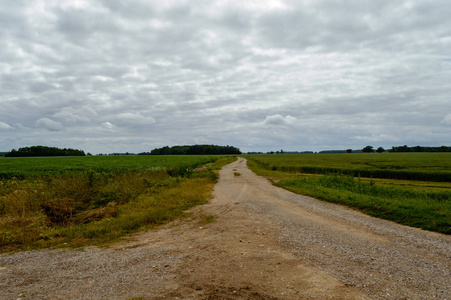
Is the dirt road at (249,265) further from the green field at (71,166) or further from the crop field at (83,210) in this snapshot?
the green field at (71,166)

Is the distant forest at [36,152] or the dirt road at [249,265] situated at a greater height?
the distant forest at [36,152]

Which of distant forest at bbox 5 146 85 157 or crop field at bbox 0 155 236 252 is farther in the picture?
distant forest at bbox 5 146 85 157

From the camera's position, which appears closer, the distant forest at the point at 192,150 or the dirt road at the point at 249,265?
the dirt road at the point at 249,265

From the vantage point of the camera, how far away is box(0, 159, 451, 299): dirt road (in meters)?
4.92

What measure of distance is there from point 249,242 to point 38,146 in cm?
12702

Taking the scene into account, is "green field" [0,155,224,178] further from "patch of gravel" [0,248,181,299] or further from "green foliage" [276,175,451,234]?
"patch of gravel" [0,248,181,299]

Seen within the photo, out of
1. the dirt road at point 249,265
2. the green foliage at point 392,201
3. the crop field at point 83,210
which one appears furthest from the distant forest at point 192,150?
the dirt road at point 249,265

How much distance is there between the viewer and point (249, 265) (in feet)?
20.0

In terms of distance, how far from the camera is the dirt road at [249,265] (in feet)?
16.1

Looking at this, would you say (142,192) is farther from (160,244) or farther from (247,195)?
Answer: (160,244)

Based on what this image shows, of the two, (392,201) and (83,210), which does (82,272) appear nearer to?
(83,210)

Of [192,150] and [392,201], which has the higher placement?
[192,150]

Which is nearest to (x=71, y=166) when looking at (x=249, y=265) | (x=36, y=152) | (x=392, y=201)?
(x=249, y=265)

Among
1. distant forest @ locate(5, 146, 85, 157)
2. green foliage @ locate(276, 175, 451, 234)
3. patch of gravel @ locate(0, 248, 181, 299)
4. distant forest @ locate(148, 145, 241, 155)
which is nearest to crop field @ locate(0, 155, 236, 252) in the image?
patch of gravel @ locate(0, 248, 181, 299)
